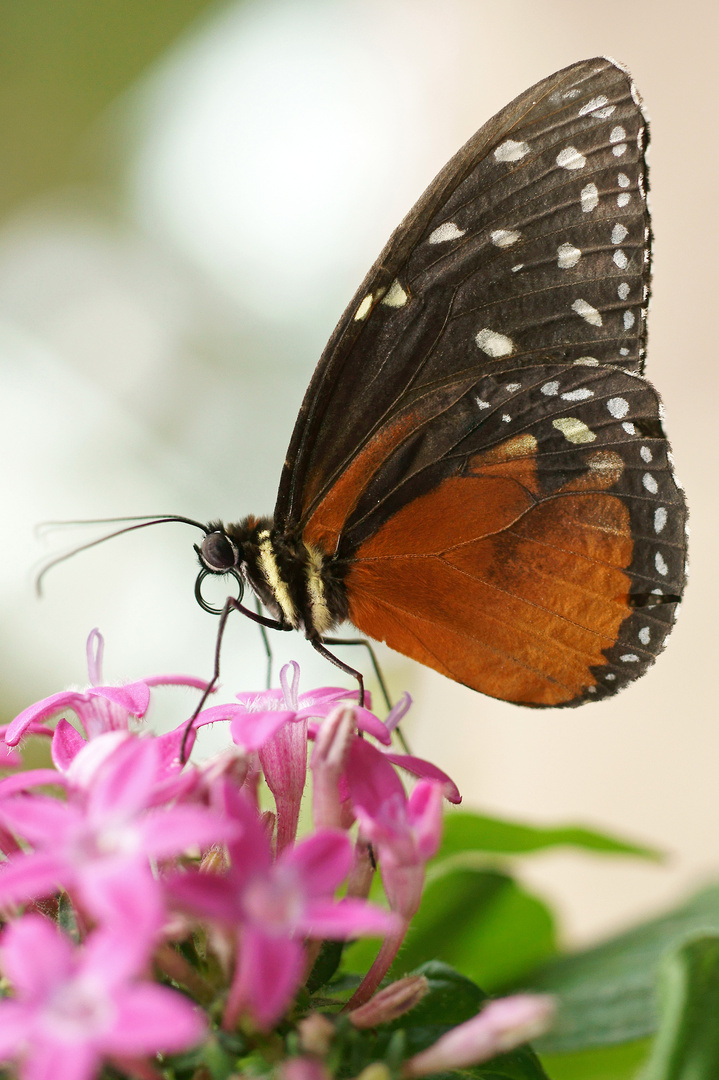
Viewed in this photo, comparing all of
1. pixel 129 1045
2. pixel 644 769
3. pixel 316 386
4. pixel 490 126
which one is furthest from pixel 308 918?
pixel 644 769

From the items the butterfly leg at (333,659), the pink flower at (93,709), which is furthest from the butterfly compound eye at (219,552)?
the pink flower at (93,709)

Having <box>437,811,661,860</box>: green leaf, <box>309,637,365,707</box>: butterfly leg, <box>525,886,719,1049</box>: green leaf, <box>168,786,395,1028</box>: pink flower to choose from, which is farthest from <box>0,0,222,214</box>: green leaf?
<box>168,786,395,1028</box>: pink flower

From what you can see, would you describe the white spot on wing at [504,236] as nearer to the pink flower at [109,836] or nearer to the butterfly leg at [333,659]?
the butterfly leg at [333,659]

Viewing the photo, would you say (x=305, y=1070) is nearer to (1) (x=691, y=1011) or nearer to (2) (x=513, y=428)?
(1) (x=691, y=1011)

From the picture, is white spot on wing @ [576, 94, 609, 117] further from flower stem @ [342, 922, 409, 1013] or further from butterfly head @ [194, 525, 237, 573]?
flower stem @ [342, 922, 409, 1013]

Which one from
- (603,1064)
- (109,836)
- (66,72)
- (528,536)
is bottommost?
(603,1064)

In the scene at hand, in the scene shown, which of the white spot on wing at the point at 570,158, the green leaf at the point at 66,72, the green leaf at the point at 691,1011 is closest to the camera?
the green leaf at the point at 691,1011

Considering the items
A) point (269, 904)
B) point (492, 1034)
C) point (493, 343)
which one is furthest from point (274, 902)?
point (493, 343)
